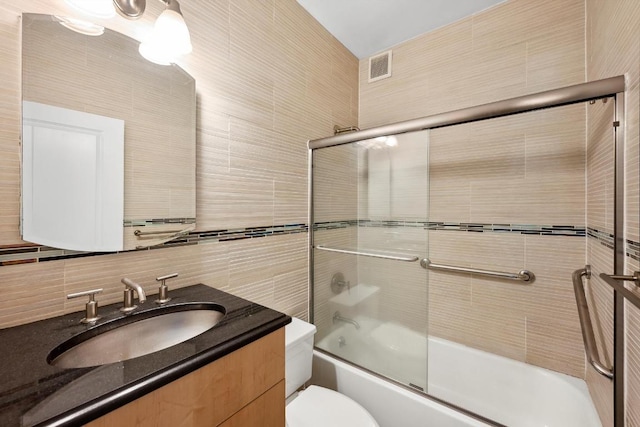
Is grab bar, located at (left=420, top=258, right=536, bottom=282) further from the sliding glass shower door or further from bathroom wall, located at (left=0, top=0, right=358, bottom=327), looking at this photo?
bathroom wall, located at (left=0, top=0, right=358, bottom=327)

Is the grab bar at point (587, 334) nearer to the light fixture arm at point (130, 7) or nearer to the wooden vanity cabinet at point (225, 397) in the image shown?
the wooden vanity cabinet at point (225, 397)

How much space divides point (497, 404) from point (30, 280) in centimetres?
219

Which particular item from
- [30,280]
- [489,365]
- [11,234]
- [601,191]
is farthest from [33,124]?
[489,365]

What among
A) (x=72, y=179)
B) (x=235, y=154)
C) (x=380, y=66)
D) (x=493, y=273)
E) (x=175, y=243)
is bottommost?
(x=493, y=273)

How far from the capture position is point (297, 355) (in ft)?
4.06

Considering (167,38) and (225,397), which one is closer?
(225,397)

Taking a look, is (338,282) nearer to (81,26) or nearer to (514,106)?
(514,106)

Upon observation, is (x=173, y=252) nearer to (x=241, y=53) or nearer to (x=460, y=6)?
(x=241, y=53)

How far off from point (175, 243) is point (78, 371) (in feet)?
1.89

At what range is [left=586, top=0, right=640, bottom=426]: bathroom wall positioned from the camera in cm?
81

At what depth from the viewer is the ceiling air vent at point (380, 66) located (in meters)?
2.01

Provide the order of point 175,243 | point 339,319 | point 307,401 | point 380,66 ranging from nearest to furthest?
point 175,243 → point 307,401 → point 339,319 → point 380,66

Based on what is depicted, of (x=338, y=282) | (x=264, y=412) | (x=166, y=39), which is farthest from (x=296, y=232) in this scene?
(x=166, y=39)

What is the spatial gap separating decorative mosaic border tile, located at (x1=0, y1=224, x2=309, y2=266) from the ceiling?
1.37m
